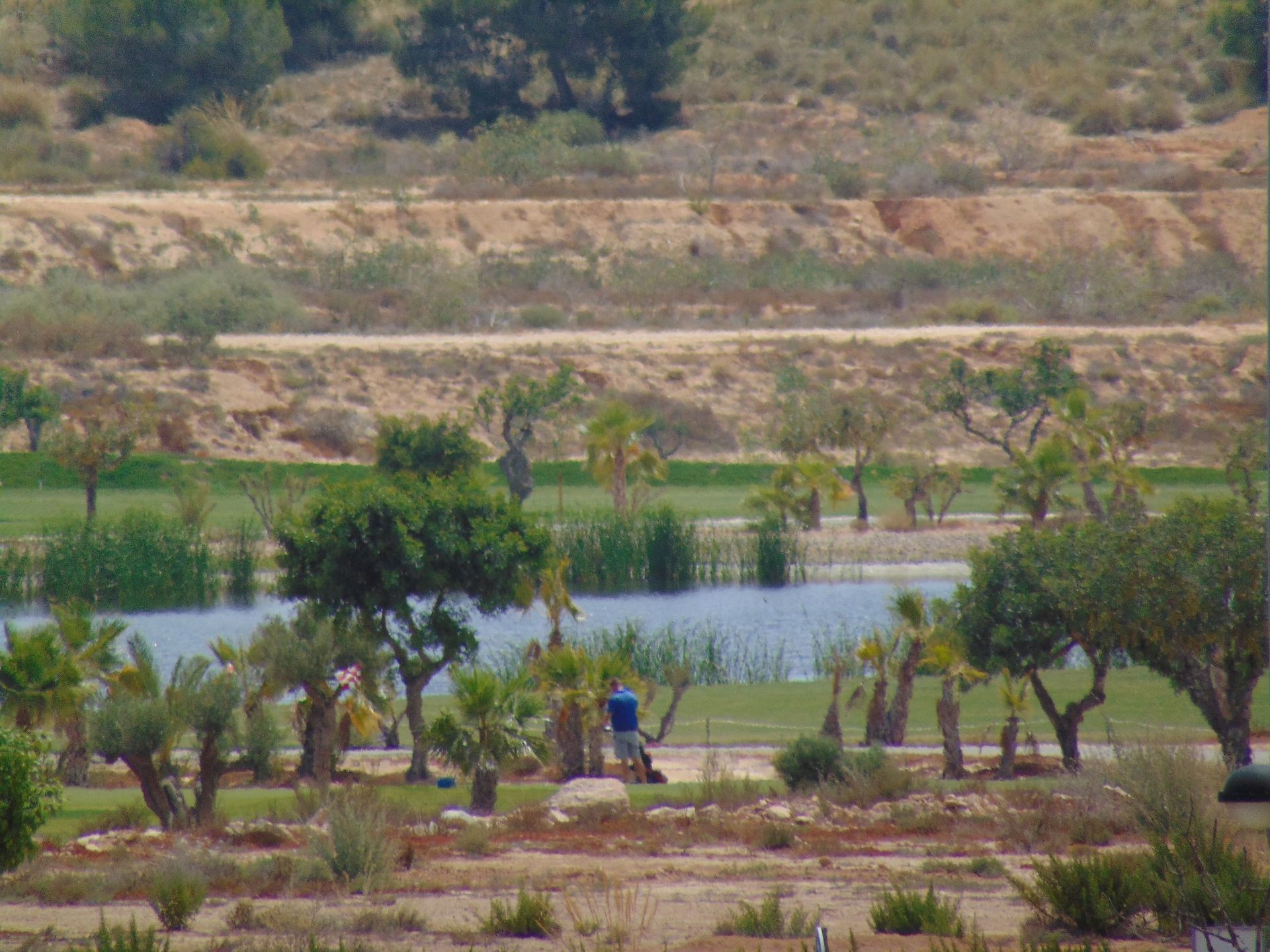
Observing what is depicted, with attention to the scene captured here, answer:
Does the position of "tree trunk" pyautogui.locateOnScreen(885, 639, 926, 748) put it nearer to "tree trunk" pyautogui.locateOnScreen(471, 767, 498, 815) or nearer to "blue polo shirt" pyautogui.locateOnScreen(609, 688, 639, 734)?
"blue polo shirt" pyautogui.locateOnScreen(609, 688, 639, 734)

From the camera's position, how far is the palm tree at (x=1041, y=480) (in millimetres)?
31188

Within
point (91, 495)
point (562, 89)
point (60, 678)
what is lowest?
point (60, 678)

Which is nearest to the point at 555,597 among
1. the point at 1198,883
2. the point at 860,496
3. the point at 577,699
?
the point at 577,699

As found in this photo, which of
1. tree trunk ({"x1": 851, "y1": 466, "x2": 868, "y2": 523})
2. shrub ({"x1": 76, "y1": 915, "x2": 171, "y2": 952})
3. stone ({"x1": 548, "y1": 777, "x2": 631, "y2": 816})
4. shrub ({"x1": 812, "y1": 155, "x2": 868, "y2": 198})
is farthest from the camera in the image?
shrub ({"x1": 812, "y1": 155, "x2": 868, "y2": 198})

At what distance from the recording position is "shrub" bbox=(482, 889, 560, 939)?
1056 centimetres

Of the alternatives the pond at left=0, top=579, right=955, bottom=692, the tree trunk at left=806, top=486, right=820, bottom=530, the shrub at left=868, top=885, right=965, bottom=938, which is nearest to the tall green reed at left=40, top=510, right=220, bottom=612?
the pond at left=0, top=579, right=955, bottom=692

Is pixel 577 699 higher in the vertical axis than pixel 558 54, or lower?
lower

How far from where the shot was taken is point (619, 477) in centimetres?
3612

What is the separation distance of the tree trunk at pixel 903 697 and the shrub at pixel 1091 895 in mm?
7486

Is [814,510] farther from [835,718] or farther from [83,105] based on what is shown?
[83,105]

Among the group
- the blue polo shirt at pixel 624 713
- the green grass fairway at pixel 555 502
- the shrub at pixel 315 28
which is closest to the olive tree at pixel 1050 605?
the blue polo shirt at pixel 624 713

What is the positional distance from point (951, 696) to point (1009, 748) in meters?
0.82

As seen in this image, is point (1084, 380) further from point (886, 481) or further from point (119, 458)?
point (119, 458)

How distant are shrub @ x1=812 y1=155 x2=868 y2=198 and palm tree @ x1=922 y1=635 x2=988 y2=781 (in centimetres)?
5680
